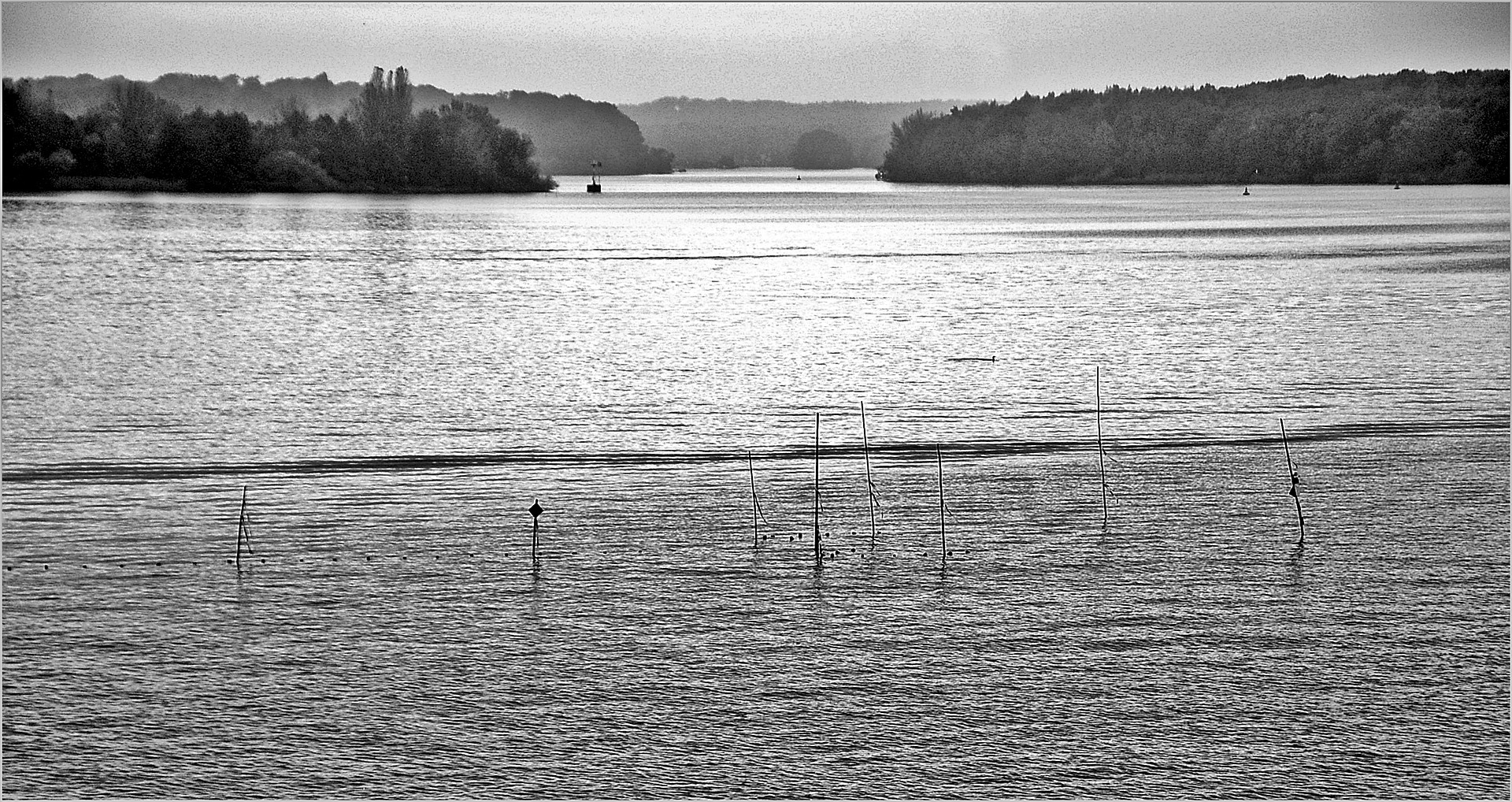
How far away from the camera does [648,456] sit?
2528 centimetres

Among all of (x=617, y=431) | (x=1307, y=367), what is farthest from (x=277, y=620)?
(x=1307, y=367)

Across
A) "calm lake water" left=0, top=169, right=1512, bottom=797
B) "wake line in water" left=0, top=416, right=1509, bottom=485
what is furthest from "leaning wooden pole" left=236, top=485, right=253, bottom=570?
"wake line in water" left=0, top=416, right=1509, bottom=485

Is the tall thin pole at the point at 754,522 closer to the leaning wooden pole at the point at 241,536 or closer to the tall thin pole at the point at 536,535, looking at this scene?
the tall thin pole at the point at 536,535

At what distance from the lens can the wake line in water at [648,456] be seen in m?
24.0

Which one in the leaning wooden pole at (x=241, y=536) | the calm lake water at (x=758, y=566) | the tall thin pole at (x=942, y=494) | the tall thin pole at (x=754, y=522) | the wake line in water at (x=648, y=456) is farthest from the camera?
the wake line in water at (x=648, y=456)

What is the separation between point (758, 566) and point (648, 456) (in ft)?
23.8

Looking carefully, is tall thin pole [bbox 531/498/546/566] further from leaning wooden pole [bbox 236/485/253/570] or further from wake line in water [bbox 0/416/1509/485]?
wake line in water [bbox 0/416/1509/485]

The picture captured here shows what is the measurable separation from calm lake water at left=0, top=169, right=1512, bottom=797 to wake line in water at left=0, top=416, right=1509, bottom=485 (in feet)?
0.47

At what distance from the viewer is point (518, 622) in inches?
643

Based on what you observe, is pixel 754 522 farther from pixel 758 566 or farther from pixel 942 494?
pixel 942 494

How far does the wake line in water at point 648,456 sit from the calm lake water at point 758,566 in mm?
142

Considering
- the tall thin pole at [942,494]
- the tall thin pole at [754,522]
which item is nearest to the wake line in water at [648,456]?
the tall thin pole at [942,494]

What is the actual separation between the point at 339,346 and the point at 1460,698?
33.6 m

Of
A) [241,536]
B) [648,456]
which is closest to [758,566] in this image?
[241,536]
